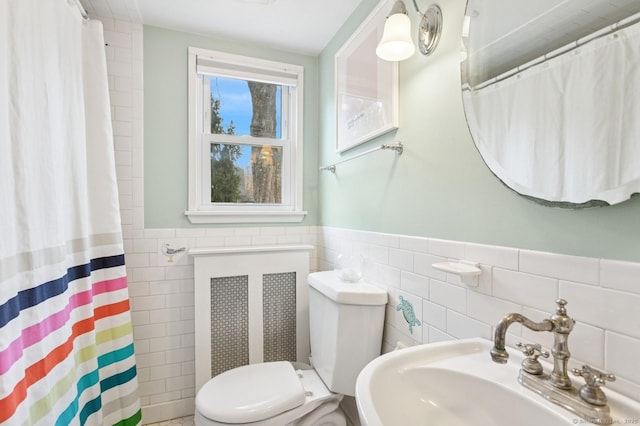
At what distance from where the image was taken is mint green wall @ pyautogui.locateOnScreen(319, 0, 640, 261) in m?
0.65

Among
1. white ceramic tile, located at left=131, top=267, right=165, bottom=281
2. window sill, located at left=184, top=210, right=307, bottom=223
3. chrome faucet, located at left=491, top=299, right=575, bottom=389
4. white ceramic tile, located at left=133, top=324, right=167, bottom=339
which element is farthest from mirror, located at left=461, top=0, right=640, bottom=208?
white ceramic tile, located at left=133, top=324, right=167, bottom=339

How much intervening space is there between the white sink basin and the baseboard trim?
1.59 metres

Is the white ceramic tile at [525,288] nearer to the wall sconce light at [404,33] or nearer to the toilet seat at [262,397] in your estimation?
the wall sconce light at [404,33]

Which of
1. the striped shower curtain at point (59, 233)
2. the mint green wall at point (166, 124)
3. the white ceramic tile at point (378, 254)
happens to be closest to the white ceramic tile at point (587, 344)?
the white ceramic tile at point (378, 254)

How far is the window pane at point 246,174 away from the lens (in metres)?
1.95

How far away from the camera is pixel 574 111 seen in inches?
25.9

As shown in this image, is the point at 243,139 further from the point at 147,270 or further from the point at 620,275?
the point at 620,275

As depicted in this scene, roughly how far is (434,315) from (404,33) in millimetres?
958

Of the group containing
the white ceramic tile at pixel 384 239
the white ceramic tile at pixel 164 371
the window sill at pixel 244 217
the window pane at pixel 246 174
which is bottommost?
the white ceramic tile at pixel 164 371

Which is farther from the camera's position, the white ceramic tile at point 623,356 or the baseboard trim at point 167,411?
the baseboard trim at point 167,411

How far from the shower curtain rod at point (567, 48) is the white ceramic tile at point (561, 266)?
0.46 meters

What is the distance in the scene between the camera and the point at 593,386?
56 centimetres

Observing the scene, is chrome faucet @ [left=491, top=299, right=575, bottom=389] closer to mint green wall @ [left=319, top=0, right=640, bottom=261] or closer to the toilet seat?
mint green wall @ [left=319, top=0, right=640, bottom=261]

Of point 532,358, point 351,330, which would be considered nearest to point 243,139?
point 351,330
